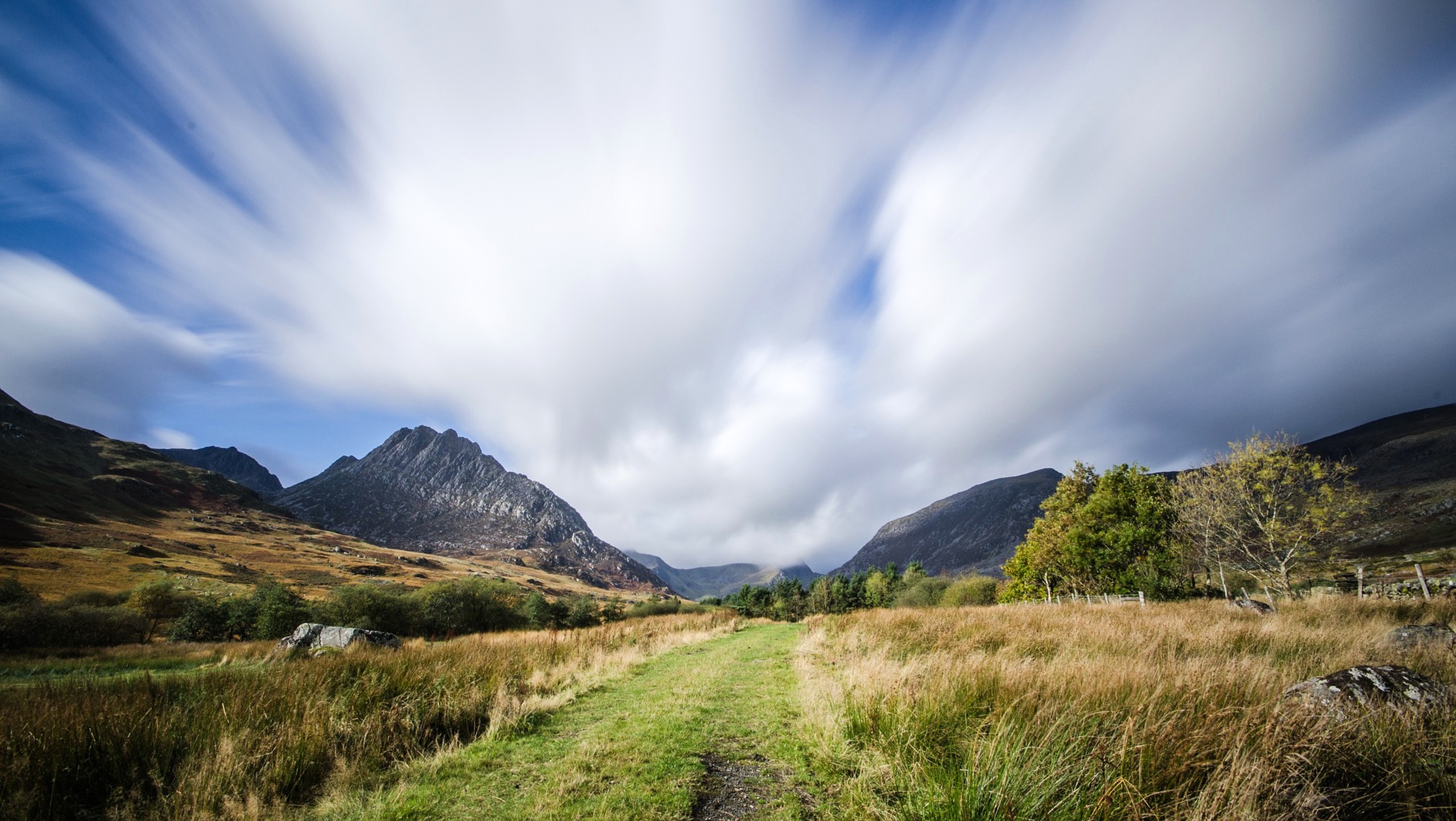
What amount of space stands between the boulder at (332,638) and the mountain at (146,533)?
6116 cm

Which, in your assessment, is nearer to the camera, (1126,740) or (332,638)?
(1126,740)

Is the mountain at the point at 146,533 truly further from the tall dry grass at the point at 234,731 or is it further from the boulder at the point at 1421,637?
the boulder at the point at 1421,637

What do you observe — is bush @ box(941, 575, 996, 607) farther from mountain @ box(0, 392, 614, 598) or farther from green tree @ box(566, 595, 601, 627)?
mountain @ box(0, 392, 614, 598)

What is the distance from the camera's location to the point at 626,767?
648 cm

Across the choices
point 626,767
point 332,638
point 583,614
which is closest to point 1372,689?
point 626,767

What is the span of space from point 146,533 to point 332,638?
510 ft

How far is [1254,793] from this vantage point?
3.44 metres

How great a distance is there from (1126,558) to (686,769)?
36784 millimetres

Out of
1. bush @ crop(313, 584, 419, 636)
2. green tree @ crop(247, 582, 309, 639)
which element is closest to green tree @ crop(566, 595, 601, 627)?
bush @ crop(313, 584, 419, 636)

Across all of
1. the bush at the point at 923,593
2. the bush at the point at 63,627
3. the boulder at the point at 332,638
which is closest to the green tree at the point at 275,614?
the bush at the point at 63,627

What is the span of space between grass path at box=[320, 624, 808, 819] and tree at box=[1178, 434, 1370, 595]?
1246 inches

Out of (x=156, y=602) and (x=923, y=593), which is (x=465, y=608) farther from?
(x=923, y=593)

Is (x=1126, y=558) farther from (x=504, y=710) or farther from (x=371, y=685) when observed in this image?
(x=371, y=685)

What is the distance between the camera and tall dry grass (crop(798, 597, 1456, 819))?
3.84 metres
